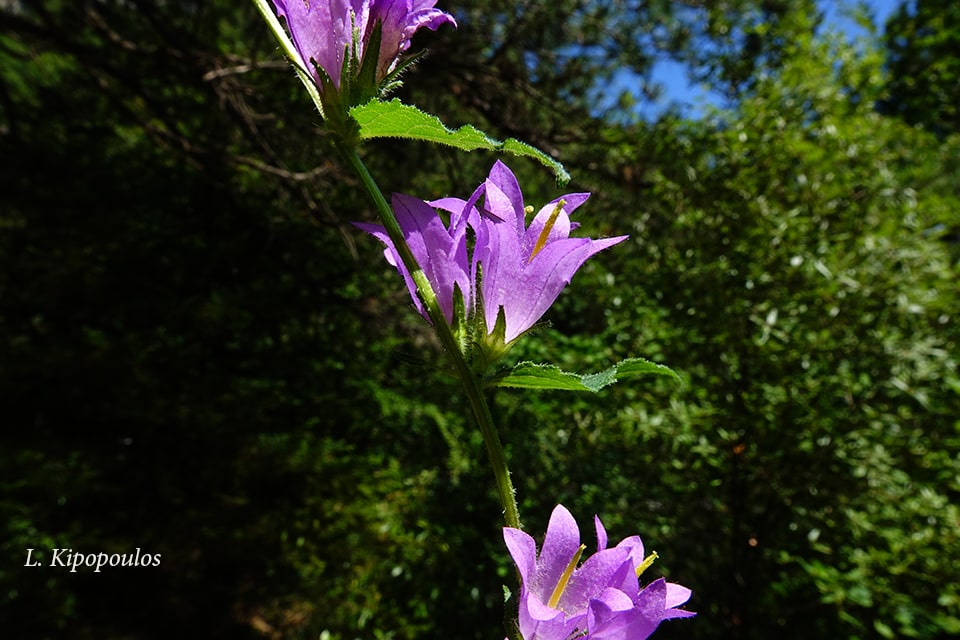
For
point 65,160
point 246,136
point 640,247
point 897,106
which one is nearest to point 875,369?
point 640,247

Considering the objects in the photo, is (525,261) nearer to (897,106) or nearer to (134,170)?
(134,170)

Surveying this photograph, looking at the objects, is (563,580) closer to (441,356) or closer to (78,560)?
(441,356)

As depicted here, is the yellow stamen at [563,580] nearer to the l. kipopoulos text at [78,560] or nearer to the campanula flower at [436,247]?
the campanula flower at [436,247]

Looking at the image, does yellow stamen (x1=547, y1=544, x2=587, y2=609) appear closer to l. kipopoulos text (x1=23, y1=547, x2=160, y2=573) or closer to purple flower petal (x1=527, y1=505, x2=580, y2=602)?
purple flower petal (x1=527, y1=505, x2=580, y2=602)

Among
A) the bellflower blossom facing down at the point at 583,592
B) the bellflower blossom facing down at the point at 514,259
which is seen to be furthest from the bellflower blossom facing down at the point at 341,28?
the bellflower blossom facing down at the point at 583,592

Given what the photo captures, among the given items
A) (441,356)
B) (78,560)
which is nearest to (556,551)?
(441,356)

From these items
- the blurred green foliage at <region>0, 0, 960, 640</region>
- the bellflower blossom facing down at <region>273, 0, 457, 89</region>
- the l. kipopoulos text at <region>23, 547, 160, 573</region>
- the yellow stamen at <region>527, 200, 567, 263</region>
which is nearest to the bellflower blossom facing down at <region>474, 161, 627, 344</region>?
the yellow stamen at <region>527, 200, 567, 263</region>
